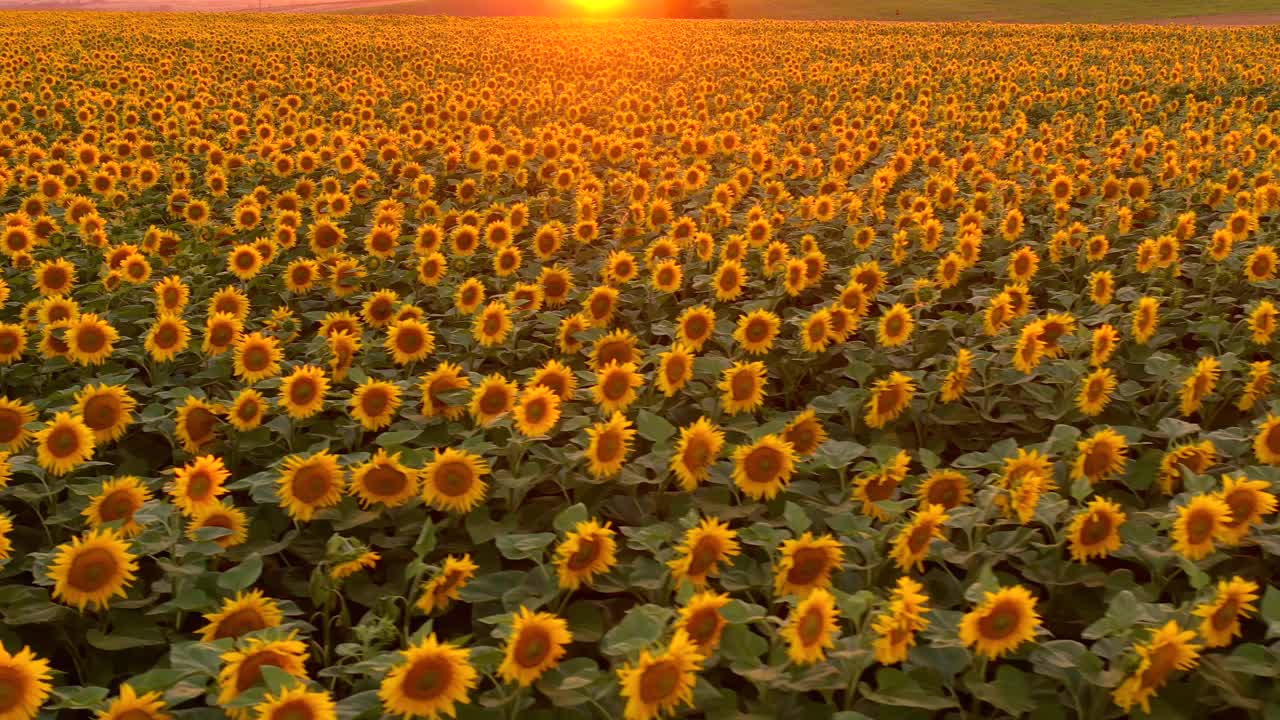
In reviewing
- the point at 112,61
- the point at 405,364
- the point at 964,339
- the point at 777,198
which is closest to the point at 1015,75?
the point at 777,198

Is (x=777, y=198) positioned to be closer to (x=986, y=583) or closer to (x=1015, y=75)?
(x=986, y=583)

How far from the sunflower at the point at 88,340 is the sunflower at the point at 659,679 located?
3457 millimetres

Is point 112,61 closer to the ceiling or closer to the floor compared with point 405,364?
closer to the ceiling

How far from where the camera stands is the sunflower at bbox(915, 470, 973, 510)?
317 centimetres

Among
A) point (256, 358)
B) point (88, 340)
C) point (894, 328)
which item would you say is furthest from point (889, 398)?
point (88, 340)

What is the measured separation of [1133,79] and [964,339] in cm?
1301

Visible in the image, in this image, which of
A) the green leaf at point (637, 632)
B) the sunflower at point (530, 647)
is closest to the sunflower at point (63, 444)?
the sunflower at point (530, 647)

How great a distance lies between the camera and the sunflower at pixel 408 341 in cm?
446

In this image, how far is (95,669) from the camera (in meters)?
2.77

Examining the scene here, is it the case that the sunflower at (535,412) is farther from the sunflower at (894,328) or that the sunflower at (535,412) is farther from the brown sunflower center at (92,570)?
the sunflower at (894,328)

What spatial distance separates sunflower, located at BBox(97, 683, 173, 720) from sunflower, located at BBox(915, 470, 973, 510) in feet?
7.80

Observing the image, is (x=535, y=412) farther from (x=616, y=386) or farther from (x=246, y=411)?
(x=246, y=411)

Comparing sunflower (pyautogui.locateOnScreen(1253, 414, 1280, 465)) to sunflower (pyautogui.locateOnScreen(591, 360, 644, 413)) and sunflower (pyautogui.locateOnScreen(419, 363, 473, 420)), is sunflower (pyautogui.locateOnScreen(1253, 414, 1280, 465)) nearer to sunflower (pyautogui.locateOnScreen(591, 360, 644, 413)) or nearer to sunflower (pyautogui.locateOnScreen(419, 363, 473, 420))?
sunflower (pyautogui.locateOnScreen(591, 360, 644, 413))

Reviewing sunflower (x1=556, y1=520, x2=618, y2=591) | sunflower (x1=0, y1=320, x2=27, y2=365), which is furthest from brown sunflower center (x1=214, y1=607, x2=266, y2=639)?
sunflower (x1=0, y1=320, x2=27, y2=365)
